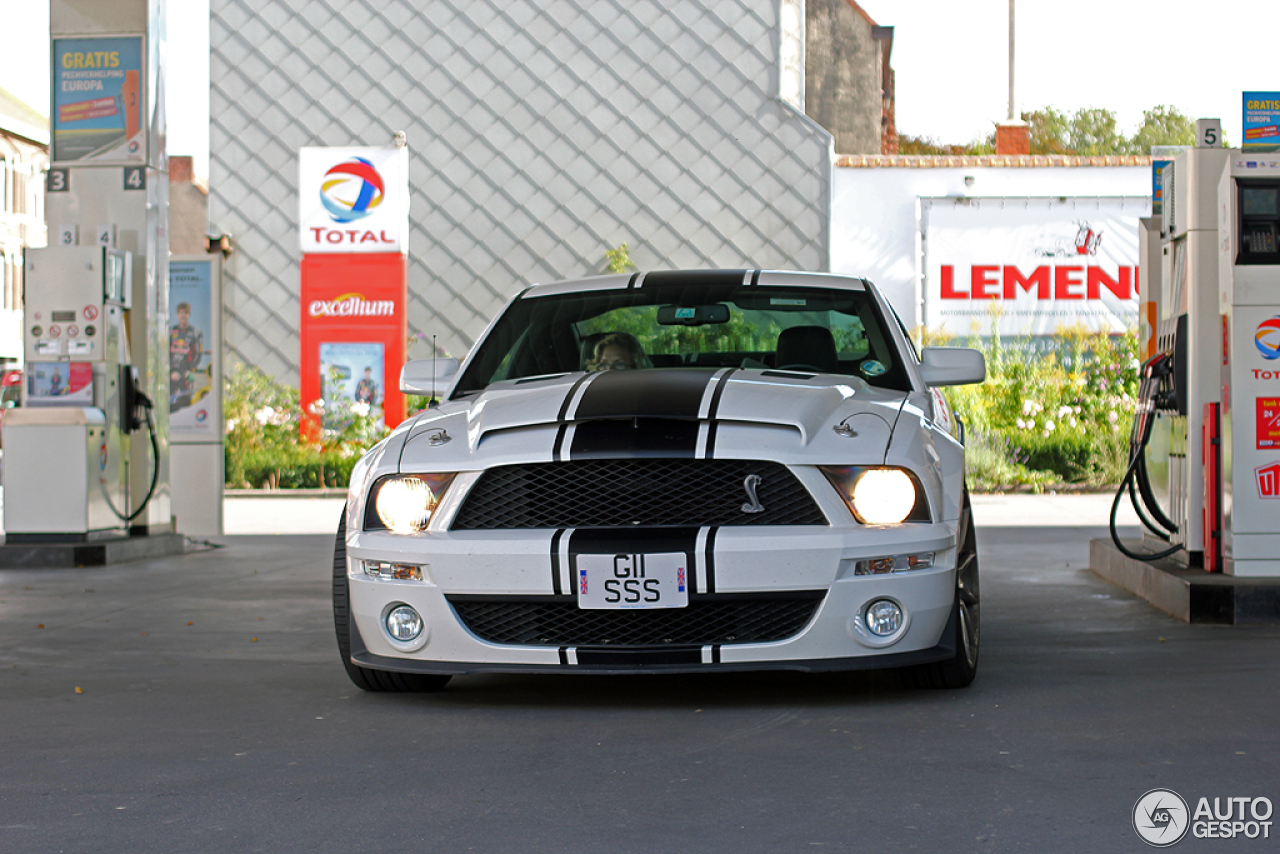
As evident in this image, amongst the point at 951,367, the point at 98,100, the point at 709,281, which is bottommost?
the point at 951,367

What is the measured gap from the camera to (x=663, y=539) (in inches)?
174

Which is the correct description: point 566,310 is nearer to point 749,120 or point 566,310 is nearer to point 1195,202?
point 1195,202

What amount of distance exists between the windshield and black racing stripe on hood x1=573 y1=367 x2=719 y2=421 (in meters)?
0.58

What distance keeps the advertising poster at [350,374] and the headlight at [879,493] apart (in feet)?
51.7

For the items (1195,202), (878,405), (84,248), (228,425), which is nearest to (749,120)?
(228,425)

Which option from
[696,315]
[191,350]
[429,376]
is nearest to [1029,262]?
[191,350]

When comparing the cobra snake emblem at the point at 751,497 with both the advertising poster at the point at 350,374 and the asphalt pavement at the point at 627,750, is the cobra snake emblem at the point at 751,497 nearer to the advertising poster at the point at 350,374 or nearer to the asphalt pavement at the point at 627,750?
the asphalt pavement at the point at 627,750

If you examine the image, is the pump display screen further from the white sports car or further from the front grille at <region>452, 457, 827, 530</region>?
the front grille at <region>452, 457, 827, 530</region>

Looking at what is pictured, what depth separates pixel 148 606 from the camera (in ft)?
25.7

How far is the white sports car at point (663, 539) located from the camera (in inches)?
175

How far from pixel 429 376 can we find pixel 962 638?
227 cm

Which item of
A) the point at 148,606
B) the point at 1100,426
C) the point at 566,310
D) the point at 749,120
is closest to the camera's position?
the point at 566,310

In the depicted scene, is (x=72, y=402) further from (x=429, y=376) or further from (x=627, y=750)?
(x=627, y=750)

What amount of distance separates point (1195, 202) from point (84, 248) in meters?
7.25
